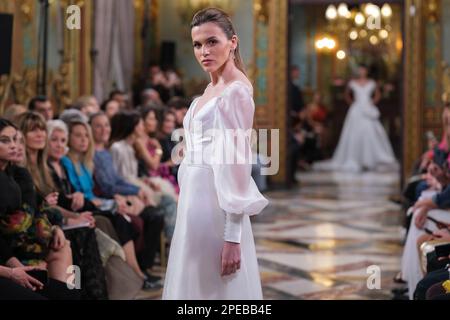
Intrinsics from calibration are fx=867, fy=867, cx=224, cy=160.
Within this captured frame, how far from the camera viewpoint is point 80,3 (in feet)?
31.1

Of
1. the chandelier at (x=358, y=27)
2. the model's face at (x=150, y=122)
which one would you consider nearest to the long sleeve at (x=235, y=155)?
the model's face at (x=150, y=122)

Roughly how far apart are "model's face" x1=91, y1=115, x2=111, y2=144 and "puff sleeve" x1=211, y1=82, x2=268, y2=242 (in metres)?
3.52

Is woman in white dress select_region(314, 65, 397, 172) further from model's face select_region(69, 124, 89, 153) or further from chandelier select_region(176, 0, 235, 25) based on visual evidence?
model's face select_region(69, 124, 89, 153)

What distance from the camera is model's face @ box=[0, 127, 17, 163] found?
4152mm

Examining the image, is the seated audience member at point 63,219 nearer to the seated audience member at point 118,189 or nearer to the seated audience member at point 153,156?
the seated audience member at point 118,189

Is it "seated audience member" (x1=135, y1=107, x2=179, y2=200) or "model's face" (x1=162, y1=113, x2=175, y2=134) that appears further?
"model's face" (x1=162, y1=113, x2=175, y2=134)

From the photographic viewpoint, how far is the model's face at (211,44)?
275 cm

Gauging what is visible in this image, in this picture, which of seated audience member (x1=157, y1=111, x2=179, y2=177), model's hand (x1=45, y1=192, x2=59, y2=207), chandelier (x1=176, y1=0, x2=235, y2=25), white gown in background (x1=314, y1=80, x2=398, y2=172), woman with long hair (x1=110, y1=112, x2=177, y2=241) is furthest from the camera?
white gown in background (x1=314, y1=80, x2=398, y2=172)

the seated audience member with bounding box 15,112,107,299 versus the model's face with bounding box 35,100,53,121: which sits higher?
the model's face with bounding box 35,100,53,121

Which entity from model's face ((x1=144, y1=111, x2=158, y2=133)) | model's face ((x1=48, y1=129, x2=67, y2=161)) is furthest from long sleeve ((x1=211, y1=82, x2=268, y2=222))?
model's face ((x1=144, y1=111, x2=158, y2=133))

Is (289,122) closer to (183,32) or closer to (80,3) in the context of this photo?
(183,32)

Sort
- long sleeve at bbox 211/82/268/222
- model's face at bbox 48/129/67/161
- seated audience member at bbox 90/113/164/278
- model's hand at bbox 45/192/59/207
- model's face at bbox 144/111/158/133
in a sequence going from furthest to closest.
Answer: model's face at bbox 144/111/158/133 < seated audience member at bbox 90/113/164/278 < model's face at bbox 48/129/67/161 < model's hand at bbox 45/192/59/207 < long sleeve at bbox 211/82/268/222

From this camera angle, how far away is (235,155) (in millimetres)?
2727

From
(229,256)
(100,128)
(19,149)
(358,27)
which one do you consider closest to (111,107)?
(100,128)
